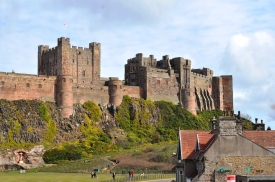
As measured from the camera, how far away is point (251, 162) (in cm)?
2803

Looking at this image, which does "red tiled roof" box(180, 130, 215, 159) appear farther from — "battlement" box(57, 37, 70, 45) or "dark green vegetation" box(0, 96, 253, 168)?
"battlement" box(57, 37, 70, 45)

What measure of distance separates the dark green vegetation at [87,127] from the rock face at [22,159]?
1.00 metres

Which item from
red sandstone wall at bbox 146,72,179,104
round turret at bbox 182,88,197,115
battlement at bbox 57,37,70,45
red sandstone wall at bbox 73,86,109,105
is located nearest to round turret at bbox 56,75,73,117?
red sandstone wall at bbox 73,86,109,105

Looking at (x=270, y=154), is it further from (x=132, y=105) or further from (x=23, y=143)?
(x=132, y=105)

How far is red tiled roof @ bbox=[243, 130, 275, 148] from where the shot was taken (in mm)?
31183

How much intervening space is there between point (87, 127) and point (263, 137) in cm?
5313

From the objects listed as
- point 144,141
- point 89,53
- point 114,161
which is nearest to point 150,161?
point 114,161

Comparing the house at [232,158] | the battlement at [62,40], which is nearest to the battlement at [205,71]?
the battlement at [62,40]

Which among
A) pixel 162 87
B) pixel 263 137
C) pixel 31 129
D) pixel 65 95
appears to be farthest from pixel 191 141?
pixel 162 87

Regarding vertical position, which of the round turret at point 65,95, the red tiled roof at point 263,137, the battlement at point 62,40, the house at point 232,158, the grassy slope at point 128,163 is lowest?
the grassy slope at point 128,163

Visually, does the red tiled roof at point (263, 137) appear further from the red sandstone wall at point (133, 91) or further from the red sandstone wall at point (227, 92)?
the red sandstone wall at point (227, 92)

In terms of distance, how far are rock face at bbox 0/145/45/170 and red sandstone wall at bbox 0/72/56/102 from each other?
10308 mm

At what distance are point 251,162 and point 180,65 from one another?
248 feet

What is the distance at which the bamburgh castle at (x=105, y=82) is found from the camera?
80.7 meters
